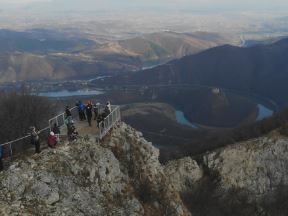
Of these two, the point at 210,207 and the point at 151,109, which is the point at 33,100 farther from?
the point at 151,109

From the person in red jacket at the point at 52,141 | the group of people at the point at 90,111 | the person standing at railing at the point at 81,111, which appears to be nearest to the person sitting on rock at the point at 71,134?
the person in red jacket at the point at 52,141

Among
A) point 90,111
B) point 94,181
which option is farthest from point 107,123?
point 94,181

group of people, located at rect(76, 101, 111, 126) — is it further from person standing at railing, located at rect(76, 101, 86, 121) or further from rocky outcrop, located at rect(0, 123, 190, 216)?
rocky outcrop, located at rect(0, 123, 190, 216)

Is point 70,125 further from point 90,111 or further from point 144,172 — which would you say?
point 144,172

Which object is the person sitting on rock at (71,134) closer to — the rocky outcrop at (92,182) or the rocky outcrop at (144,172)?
the rocky outcrop at (92,182)

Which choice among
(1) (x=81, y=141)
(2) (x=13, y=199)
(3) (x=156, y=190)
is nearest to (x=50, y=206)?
(2) (x=13, y=199)

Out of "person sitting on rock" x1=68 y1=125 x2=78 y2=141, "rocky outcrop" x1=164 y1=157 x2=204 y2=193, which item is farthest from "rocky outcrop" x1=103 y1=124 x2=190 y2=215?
"rocky outcrop" x1=164 y1=157 x2=204 y2=193
